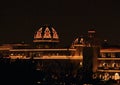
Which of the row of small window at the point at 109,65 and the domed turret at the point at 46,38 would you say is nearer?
the row of small window at the point at 109,65

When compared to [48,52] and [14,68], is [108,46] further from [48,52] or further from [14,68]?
[14,68]

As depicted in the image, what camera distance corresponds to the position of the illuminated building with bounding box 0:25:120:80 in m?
85.9

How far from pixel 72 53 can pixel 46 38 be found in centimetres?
492

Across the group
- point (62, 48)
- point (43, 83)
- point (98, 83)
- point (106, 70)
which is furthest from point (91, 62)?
point (43, 83)

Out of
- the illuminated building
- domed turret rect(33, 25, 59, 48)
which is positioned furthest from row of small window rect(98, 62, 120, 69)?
domed turret rect(33, 25, 59, 48)

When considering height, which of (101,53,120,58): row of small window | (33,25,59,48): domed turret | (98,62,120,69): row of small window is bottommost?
(98,62,120,69): row of small window

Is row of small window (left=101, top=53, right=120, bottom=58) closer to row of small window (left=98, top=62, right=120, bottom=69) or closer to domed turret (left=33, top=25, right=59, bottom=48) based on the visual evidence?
row of small window (left=98, top=62, right=120, bottom=69)

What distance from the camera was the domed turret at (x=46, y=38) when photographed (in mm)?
95875

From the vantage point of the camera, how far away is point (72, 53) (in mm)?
92812

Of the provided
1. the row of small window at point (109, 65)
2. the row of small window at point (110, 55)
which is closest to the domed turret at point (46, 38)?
the row of small window at point (110, 55)

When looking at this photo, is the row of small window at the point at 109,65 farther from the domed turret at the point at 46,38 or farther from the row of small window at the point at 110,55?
the domed turret at the point at 46,38

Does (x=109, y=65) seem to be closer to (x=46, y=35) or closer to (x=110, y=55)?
(x=110, y=55)

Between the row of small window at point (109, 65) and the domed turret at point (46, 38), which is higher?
the domed turret at point (46, 38)

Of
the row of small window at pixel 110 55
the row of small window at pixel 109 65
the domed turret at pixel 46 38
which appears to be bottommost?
the row of small window at pixel 109 65
